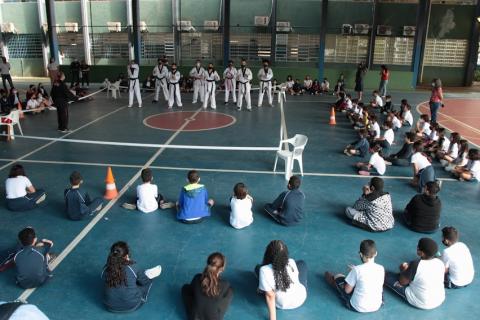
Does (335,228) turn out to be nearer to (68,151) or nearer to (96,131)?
(68,151)

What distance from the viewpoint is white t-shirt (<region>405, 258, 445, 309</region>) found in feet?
17.6

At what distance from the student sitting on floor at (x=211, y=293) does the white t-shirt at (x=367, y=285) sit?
1629 millimetres

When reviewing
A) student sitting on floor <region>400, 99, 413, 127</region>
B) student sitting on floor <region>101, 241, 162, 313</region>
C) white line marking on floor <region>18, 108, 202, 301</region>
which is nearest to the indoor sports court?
white line marking on floor <region>18, 108, 202, 301</region>

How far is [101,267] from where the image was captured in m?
6.39

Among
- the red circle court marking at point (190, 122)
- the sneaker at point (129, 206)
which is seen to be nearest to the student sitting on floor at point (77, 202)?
the sneaker at point (129, 206)

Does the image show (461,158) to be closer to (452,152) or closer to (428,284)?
(452,152)

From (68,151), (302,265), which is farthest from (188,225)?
(68,151)

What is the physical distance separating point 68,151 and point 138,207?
16.9ft

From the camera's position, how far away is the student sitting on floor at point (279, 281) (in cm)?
519

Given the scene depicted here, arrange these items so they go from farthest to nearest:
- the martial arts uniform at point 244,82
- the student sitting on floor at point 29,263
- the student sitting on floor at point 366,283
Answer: the martial arts uniform at point 244,82 < the student sitting on floor at point 29,263 < the student sitting on floor at point 366,283

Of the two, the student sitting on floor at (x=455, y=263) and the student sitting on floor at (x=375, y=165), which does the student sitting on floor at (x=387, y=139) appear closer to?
the student sitting on floor at (x=375, y=165)

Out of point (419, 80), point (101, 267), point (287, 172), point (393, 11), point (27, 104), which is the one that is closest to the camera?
point (101, 267)

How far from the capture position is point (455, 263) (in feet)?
19.0

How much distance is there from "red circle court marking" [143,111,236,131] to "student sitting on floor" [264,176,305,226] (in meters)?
7.86
